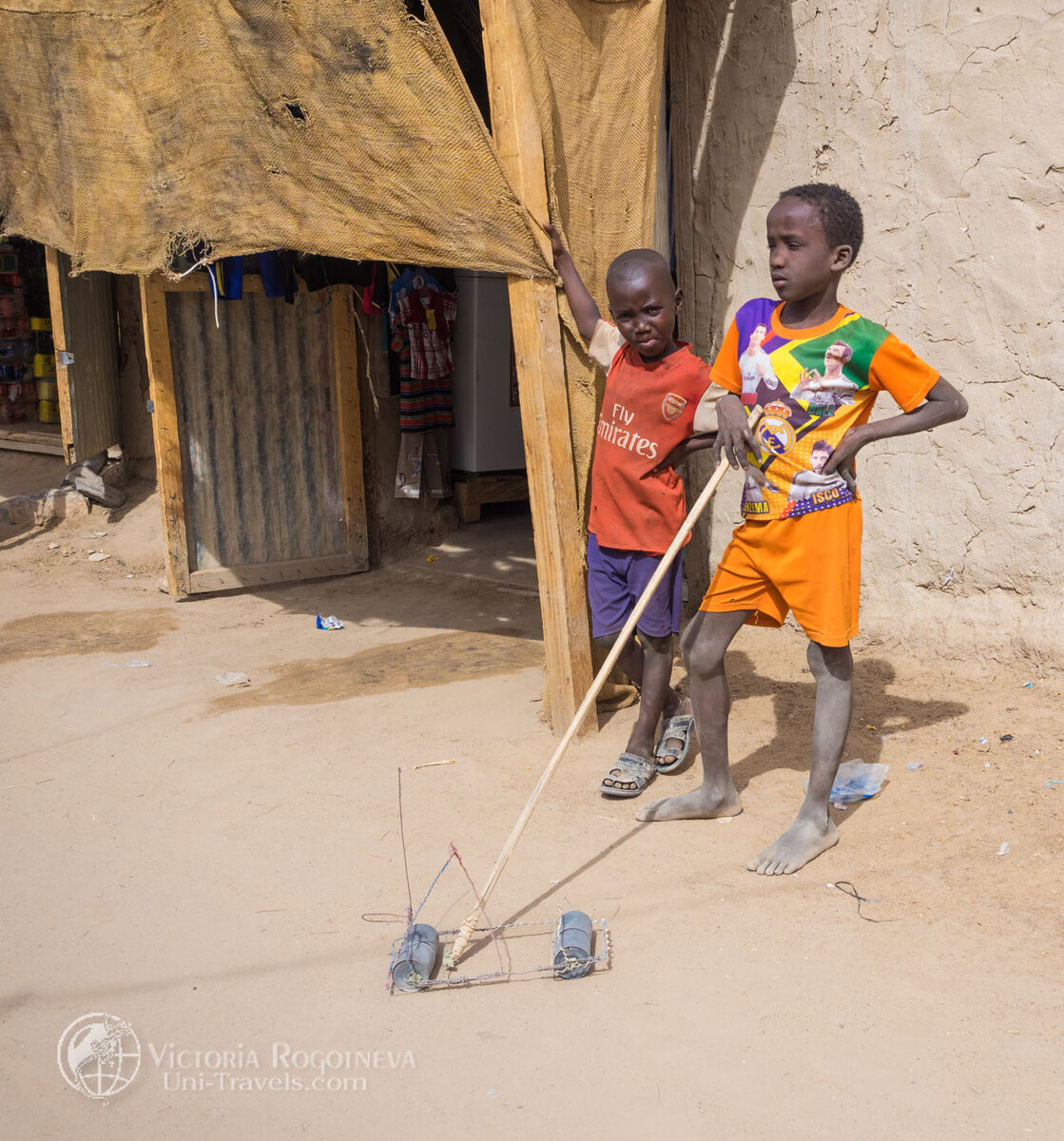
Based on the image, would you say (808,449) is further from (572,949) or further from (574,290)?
(572,949)

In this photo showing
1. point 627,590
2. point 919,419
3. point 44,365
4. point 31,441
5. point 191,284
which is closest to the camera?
point 919,419

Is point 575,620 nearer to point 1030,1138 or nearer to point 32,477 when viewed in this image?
point 1030,1138

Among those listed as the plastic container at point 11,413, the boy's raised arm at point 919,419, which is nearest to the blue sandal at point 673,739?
the boy's raised arm at point 919,419

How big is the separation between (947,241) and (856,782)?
2140 millimetres

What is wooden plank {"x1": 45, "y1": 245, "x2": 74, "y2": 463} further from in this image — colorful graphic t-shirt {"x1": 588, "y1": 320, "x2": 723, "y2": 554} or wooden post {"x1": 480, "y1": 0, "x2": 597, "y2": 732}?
colorful graphic t-shirt {"x1": 588, "y1": 320, "x2": 723, "y2": 554}

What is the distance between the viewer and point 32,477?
980 centimetres

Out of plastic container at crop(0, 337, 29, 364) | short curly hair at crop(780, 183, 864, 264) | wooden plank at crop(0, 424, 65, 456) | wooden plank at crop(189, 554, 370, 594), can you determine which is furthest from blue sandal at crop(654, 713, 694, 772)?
plastic container at crop(0, 337, 29, 364)

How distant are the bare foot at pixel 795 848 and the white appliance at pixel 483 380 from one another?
5.11m

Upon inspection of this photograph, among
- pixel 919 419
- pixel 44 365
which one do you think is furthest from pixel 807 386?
pixel 44 365

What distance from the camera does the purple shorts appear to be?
3867 millimetres

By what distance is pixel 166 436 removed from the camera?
268 inches

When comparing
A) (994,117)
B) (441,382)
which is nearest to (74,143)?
(441,382)

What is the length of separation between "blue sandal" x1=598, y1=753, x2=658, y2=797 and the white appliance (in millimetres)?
4477

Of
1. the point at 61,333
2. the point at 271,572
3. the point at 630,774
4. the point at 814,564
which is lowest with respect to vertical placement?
the point at 630,774
